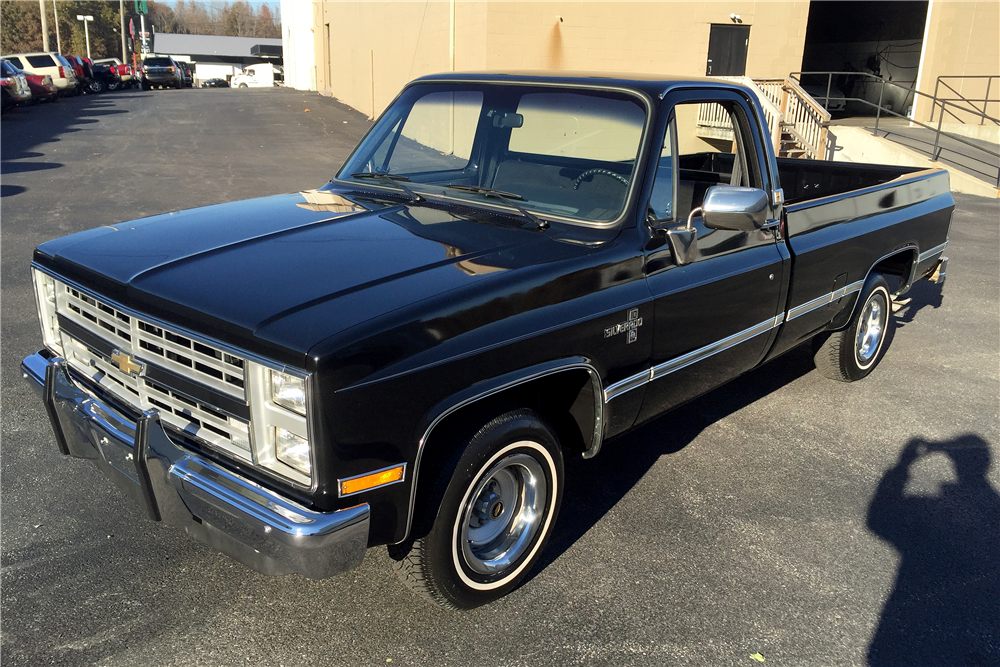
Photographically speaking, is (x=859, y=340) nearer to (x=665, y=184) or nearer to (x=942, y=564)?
(x=942, y=564)

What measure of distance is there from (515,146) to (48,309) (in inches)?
89.4

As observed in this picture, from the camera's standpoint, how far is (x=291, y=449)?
8.54 ft

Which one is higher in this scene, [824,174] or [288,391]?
[824,174]

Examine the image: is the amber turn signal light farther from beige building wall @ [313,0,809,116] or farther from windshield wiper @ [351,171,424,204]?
beige building wall @ [313,0,809,116]

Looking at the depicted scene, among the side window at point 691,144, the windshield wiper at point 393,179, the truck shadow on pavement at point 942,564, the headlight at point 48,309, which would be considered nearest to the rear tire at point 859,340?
the truck shadow on pavement at point 942,564

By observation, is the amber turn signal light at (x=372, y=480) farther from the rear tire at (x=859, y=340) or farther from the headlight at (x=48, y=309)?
the rear tire at (x=859, y=340)

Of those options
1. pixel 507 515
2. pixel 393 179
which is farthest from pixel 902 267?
pixel 507 515

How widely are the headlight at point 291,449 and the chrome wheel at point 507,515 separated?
0.80 m

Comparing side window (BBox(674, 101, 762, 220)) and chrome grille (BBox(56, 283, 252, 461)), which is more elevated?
side window (BBox(674, 101, 762, 220))

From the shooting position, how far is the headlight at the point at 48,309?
3506 millimetres

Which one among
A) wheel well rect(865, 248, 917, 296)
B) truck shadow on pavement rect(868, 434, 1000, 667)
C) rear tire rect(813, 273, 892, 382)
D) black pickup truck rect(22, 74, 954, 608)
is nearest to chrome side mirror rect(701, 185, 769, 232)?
black pickup truck rect(22, 74, 954, 608)

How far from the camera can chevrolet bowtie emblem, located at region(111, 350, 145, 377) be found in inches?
117

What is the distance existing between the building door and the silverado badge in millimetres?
17845

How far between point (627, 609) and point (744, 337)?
5.51 ft
